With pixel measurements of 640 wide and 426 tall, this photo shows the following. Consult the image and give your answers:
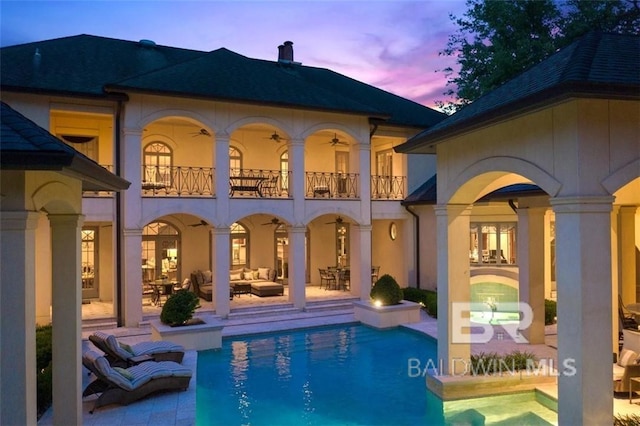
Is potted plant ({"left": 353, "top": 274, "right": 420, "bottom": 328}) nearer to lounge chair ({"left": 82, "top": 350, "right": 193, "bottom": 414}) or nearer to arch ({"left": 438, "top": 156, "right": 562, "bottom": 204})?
arch ({"left": 438, "top": 156, "right": 562, "bottom": 204})

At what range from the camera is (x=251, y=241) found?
2195 cm

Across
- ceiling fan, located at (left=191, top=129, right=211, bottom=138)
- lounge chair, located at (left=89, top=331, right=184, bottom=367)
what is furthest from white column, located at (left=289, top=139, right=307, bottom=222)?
lounge chair, located at (left=89, top=331, right=184, bottom=367)

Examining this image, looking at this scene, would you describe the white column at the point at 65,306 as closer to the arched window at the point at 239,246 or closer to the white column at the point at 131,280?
the white column at the point at 131,280

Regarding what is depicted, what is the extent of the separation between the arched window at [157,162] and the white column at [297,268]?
5.60 metres

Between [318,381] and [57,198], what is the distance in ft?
22.5

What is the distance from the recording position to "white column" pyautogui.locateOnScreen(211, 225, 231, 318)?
16500 mm

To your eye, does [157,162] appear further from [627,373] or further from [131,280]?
[627,373]

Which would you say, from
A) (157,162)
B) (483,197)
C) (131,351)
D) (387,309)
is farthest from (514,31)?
(131,351)

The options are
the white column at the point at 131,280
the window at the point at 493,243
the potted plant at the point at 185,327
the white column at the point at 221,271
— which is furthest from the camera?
the window at the point at 493,243

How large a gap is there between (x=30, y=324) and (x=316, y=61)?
2597cm

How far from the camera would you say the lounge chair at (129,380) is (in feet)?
27.3

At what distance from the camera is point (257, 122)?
17.2 m

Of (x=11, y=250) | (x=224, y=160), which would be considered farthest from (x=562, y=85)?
(x=224, y=160)

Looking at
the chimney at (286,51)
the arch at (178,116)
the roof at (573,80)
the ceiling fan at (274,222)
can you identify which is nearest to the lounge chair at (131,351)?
the roof at (573,80)
